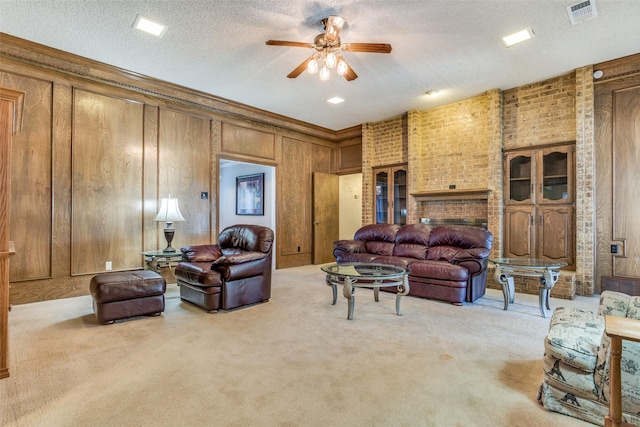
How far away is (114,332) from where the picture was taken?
2859mm

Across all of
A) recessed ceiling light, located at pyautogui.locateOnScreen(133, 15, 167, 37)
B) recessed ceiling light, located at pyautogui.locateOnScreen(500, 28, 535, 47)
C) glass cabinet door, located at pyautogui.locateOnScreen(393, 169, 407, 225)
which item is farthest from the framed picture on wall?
recessed ceiling light, located at pyautogui.locateOnScreen(500, 28, 535, 47)

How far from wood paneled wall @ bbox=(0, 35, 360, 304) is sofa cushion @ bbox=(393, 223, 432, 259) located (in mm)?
3133

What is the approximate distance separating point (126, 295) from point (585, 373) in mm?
3600

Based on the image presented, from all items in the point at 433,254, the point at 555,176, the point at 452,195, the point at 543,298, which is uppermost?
the point at 555,176

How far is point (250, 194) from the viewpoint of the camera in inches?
287

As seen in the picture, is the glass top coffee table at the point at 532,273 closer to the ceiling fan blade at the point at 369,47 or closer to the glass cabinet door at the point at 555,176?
the glass cabinet door at the point at 555,176

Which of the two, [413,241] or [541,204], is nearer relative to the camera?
[541,204]

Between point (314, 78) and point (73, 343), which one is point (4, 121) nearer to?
point (73, 343)

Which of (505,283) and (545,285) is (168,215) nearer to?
(505,283)

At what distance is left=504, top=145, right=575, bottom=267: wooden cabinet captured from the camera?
4.52 metres

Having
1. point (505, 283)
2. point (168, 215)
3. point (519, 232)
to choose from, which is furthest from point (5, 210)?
point (519, 232)

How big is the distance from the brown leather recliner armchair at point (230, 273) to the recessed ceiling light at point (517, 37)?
11.4 feet

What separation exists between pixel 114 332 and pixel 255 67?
3405mm

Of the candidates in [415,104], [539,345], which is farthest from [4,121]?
[415,104]
